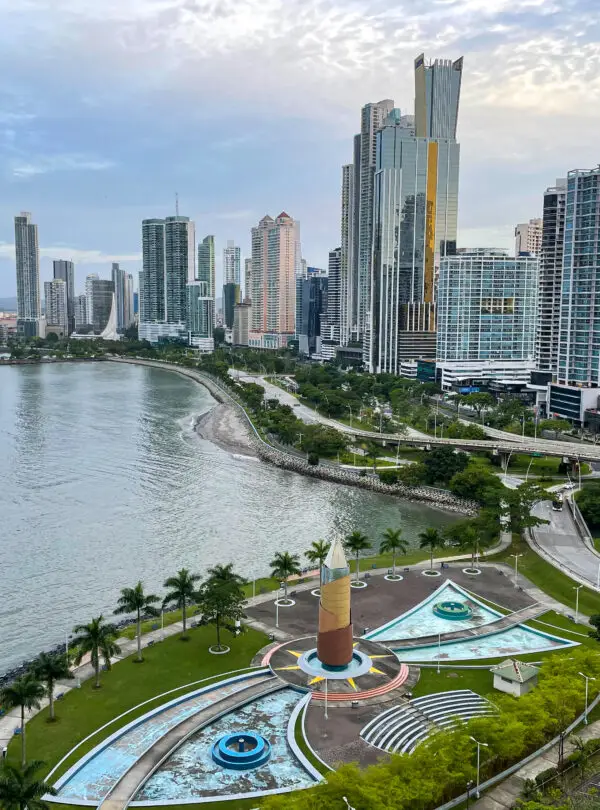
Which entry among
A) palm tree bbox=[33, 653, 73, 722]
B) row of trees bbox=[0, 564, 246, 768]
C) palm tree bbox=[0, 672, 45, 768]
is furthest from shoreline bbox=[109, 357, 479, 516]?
palm tree bbox=[0, 672, 45, 768]

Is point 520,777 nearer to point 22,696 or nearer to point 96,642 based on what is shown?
point 96,642

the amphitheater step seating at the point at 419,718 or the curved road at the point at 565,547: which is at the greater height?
the curved road at the point at 565,547

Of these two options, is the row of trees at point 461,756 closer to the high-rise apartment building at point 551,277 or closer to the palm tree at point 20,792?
the palm tree at point 20,792

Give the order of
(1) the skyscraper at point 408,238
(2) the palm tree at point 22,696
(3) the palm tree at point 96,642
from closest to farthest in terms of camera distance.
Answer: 1. (2) the palm tree at point 22,696
2. (3) the palm tree at point 96,642
3. (1) the skyscraper at point 408,238

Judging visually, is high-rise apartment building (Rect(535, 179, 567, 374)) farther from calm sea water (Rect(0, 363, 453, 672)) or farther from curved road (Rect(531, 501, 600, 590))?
curved road (Rect(531, 501, 600, 590))

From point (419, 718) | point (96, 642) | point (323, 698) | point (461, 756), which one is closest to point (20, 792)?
point (96, 642)

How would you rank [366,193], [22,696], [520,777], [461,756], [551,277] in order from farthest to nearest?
[366,193], [551,277], [22,696], [520,777], [461,756]

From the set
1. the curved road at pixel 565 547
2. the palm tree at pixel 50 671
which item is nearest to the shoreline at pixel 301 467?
the curved road at pixel 565 547

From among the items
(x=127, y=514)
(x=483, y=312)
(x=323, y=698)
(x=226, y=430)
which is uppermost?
(x=483, y=312)
